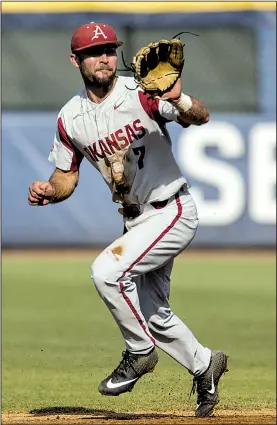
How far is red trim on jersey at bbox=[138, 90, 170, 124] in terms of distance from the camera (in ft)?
19.3

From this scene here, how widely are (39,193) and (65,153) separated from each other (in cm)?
37

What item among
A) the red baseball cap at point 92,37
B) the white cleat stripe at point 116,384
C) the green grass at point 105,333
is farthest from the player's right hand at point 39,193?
the green grass at point 105,333

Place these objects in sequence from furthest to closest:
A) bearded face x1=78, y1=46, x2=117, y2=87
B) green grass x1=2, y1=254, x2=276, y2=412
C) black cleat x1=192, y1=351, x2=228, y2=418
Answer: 1. green grass x1=2, y1=254, x2=276, y2=412
2. black cleat x1=192, y1=351, x2=228, y2=418
3. bearded face x1=78, y1=46, x2=117, y2=87

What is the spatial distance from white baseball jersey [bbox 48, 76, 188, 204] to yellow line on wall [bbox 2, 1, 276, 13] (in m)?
9.79

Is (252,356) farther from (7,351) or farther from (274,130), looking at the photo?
(274,130)

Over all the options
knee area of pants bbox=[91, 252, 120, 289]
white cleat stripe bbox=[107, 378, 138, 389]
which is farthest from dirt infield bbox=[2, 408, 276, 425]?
knee area of pants bbox=[91, 252, 120, 289]

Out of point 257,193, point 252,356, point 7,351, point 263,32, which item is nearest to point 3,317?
point 7,351

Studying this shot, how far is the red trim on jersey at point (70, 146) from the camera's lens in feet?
20.0

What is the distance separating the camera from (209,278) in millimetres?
13492

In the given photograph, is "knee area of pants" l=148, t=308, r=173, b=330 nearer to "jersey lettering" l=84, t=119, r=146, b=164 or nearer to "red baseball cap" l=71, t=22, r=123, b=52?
"jersey lettering" l=84, t=119, r=146, b=164

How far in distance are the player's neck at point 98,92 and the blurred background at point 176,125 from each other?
31.7 ft

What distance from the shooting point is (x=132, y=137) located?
234 inches

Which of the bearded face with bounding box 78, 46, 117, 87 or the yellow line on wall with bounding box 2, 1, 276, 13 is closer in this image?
the bearded face with bounding box 78, 46, 117, 87

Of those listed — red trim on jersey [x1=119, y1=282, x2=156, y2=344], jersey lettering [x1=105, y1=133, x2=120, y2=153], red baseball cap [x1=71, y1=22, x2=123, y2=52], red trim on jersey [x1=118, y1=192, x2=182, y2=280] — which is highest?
red baseball cap [x1=71, y1=22, x2=123, y2=52]
